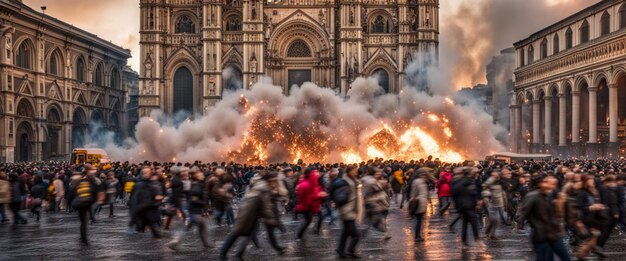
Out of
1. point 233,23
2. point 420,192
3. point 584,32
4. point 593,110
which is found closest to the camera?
point 420,192

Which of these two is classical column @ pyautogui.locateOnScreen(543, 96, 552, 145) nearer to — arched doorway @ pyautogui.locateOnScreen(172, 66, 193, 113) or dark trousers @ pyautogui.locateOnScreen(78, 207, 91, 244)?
arched doorway @ pyautogui.locateOnScreen(172, 66, 193, 113)

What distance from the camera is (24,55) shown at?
61.4 metres

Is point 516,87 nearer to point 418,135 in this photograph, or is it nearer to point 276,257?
point 418,135

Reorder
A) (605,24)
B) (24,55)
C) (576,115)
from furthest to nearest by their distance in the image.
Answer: (24,55)
(576,115)
(605,24)

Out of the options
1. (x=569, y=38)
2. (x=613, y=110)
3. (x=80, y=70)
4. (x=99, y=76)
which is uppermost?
(x=569, y=38)

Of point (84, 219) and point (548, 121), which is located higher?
point (548, 121)

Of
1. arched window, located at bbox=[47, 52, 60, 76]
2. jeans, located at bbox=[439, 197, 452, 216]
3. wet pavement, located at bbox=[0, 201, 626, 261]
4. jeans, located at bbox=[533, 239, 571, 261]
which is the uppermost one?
arched window, located at bbox=[47, 52, 60, 76]

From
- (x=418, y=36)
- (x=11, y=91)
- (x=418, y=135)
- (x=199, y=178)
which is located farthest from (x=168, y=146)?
(x=199, y=178)

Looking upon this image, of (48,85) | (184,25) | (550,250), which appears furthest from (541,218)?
(184,25)

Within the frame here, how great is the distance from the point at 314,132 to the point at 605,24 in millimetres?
23956

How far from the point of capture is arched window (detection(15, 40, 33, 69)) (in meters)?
59.8

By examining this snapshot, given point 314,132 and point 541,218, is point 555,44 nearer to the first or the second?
point 314,132

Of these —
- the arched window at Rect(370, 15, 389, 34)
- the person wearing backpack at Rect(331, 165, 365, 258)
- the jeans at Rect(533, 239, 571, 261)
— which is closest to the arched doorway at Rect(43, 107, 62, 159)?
the arched window at Rect(370, 15, 389, 34)

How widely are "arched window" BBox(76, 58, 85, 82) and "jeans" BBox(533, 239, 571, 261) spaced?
66.9 metres
